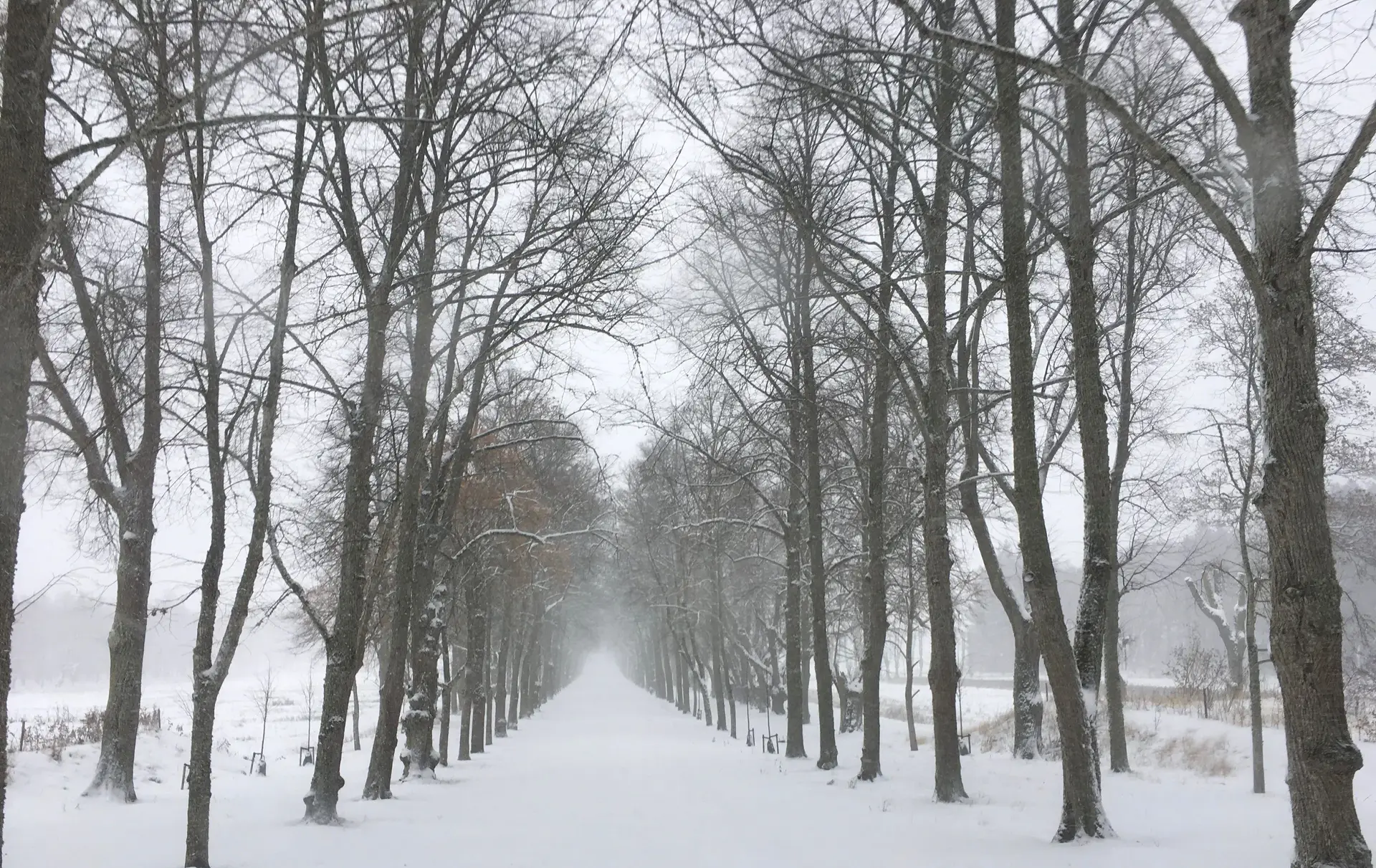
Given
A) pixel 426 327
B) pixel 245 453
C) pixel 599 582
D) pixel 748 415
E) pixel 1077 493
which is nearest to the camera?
pixel 245 453

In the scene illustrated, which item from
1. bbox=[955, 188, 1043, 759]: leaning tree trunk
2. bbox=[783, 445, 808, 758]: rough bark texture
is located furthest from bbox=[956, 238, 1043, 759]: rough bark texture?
bbox=[783, 445, 808, 758]: rough bark texture

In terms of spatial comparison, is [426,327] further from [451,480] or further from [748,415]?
[748,415]

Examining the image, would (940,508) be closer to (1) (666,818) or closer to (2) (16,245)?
(1) (666,818)

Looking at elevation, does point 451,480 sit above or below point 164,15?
below

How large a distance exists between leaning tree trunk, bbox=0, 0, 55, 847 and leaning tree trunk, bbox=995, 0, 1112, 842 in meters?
6.35

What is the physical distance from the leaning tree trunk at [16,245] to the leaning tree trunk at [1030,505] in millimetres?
6353

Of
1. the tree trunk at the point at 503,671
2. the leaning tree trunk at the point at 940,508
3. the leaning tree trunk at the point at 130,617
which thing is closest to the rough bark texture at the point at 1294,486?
the leaning tree trunk at the point at 940,508

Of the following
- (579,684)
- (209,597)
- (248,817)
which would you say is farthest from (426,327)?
(579,684)

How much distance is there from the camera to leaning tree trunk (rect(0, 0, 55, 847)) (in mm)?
4809

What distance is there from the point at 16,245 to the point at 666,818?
29.8 feet

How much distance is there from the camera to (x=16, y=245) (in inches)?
191

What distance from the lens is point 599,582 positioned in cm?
5319

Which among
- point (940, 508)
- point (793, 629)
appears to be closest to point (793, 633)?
point (793, 629)

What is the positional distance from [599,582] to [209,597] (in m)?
45.1
